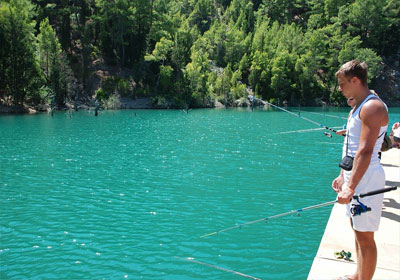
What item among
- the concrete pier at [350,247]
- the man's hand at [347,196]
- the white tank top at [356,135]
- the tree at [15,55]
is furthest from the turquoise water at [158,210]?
the tree at [15,55]

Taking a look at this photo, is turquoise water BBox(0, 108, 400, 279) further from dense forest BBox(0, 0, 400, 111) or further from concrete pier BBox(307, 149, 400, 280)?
dense forest BBox(0, 0, 400, 111)

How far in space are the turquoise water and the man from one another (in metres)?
3.52

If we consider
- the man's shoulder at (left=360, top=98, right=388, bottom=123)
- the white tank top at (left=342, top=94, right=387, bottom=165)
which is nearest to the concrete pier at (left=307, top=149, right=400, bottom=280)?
the white tank top at (left=342, top=94, right=387, bottom=165)

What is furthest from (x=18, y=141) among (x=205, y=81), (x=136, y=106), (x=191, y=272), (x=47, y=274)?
(x=205, y=81)

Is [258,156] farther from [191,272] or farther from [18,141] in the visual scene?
[18,141]

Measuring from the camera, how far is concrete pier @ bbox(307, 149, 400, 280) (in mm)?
5242

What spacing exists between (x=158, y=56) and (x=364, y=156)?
71327mm

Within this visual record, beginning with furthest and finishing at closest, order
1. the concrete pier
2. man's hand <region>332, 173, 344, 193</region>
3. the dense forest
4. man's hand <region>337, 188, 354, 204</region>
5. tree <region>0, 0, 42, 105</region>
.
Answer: the dense forest → tree <region>0, 0, 42, 105</region> → the concrete pier → man's hand <region>332, 173, 344, 193</region> → man's hand <region>337, 188, 354, 204</region>

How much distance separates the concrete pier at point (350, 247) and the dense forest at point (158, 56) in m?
55.9

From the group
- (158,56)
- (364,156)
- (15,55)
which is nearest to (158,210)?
(364,156)

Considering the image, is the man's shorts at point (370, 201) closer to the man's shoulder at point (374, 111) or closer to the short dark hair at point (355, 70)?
the man's shoulder at point (374, 111)

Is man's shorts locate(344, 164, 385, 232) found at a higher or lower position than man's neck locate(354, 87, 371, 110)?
lower

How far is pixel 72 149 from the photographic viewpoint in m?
23.3

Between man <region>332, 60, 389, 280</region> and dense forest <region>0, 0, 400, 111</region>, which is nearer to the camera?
man <region>332, 60, 389, 280</region>
